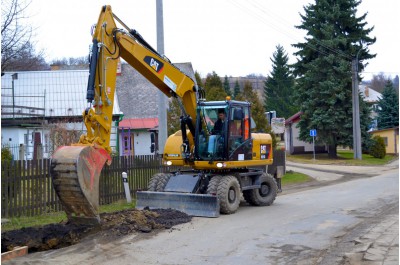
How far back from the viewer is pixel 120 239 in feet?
32.4

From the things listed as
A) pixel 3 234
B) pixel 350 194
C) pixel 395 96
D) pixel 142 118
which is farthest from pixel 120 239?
pixel 395 96

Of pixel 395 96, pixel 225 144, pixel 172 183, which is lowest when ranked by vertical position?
pixel 172 183

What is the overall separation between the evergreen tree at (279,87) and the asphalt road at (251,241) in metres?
63.3

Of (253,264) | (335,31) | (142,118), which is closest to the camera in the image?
(253,264)

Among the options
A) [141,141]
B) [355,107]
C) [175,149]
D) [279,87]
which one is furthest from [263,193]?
[279,87]

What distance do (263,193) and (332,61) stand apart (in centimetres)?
3091

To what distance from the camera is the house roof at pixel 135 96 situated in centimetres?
4106

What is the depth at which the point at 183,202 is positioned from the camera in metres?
13.0

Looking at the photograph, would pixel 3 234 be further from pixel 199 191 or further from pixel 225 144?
pixel 225 144

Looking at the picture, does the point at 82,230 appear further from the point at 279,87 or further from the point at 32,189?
the point at 279,87

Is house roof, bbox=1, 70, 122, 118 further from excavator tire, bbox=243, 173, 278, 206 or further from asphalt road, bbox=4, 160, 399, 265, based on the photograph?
asphalt road, bbox=4, 160, 399, 265

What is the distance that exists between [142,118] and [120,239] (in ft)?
97.0

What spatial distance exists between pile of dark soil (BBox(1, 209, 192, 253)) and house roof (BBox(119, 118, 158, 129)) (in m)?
23.1

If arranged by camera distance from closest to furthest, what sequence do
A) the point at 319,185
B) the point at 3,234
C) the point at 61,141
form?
the point at 3,234 → the point at 61,141 → the point at 319,185
